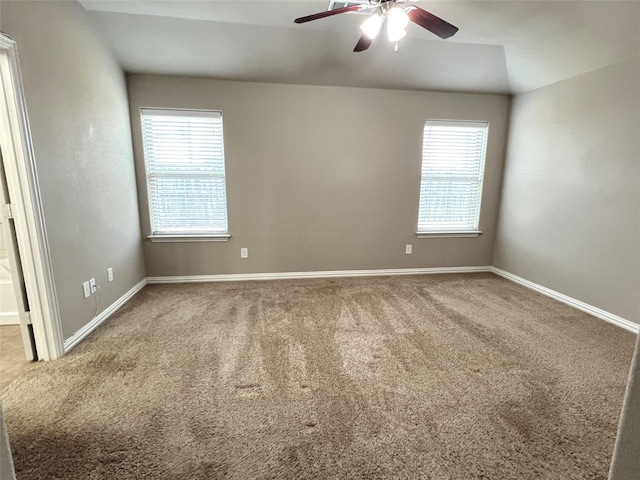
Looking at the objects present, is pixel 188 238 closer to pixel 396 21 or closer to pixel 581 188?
pixel 396 21

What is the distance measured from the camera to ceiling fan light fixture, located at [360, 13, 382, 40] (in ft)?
6.13

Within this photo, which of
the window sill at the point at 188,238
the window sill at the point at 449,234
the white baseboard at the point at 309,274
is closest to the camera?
the window sill at the point at 188,238

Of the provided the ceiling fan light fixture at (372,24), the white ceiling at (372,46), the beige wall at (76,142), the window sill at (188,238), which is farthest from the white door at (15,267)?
the ceiling fan light fixture at (372,24)

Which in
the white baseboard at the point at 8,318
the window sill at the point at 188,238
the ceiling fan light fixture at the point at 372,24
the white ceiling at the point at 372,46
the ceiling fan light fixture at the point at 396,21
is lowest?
the white baseboard at the point at 8,318

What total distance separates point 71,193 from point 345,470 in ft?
8.60

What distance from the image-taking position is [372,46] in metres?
2.96

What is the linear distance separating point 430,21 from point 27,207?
2813 mm

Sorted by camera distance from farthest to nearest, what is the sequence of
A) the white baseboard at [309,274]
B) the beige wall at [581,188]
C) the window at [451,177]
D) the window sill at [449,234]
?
1. the window sill at [449,234]
2. the window at [451,177]
3. the white baseboard at [309,274]
4. the beige wall at [581,188]

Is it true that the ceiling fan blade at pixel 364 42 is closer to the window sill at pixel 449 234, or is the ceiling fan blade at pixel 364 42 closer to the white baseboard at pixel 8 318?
the window sill at pixel 449 234

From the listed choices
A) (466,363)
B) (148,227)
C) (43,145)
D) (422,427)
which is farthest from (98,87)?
(466,363)

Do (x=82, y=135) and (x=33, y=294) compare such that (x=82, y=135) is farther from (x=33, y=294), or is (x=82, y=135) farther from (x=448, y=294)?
(x=448, y=294)

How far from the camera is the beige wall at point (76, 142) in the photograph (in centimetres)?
190

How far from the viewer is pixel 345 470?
1.29 m

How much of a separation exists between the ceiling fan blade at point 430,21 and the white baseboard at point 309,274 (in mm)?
2725
